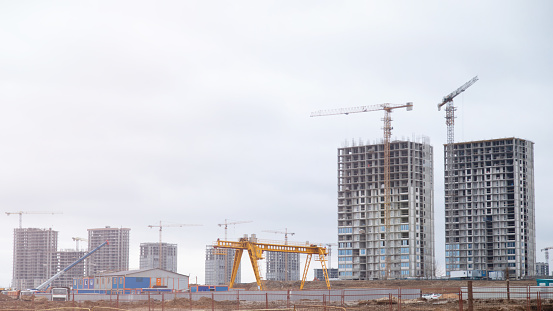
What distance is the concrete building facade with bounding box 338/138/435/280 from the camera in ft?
528

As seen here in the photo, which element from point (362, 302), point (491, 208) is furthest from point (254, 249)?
point (491, 208)

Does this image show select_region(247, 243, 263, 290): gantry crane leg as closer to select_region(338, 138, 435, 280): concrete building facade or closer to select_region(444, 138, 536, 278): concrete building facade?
select_region(338, 138, 435, 280): concrete building facade

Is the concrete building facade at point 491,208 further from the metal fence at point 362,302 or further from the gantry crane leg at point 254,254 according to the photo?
the metal fence at point 362,302

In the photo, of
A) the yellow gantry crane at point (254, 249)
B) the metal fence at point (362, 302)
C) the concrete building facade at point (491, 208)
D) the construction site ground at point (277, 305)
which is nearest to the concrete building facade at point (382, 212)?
the concrete building facade at point (491, 208)

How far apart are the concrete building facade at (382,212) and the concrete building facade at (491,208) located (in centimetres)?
799

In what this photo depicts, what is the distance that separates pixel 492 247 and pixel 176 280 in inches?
3389

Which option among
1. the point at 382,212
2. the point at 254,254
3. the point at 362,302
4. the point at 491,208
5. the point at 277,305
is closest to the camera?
the point at 277,305

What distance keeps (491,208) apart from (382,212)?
26623mm

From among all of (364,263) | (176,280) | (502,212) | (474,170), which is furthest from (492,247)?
(176,280)

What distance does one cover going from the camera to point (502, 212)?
6526 inches

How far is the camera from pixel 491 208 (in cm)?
16775

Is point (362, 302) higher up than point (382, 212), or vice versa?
point (382, 212)

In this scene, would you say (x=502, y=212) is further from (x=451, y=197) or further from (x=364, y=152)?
(x=364, y=152)

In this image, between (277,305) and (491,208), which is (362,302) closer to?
(277,305)
